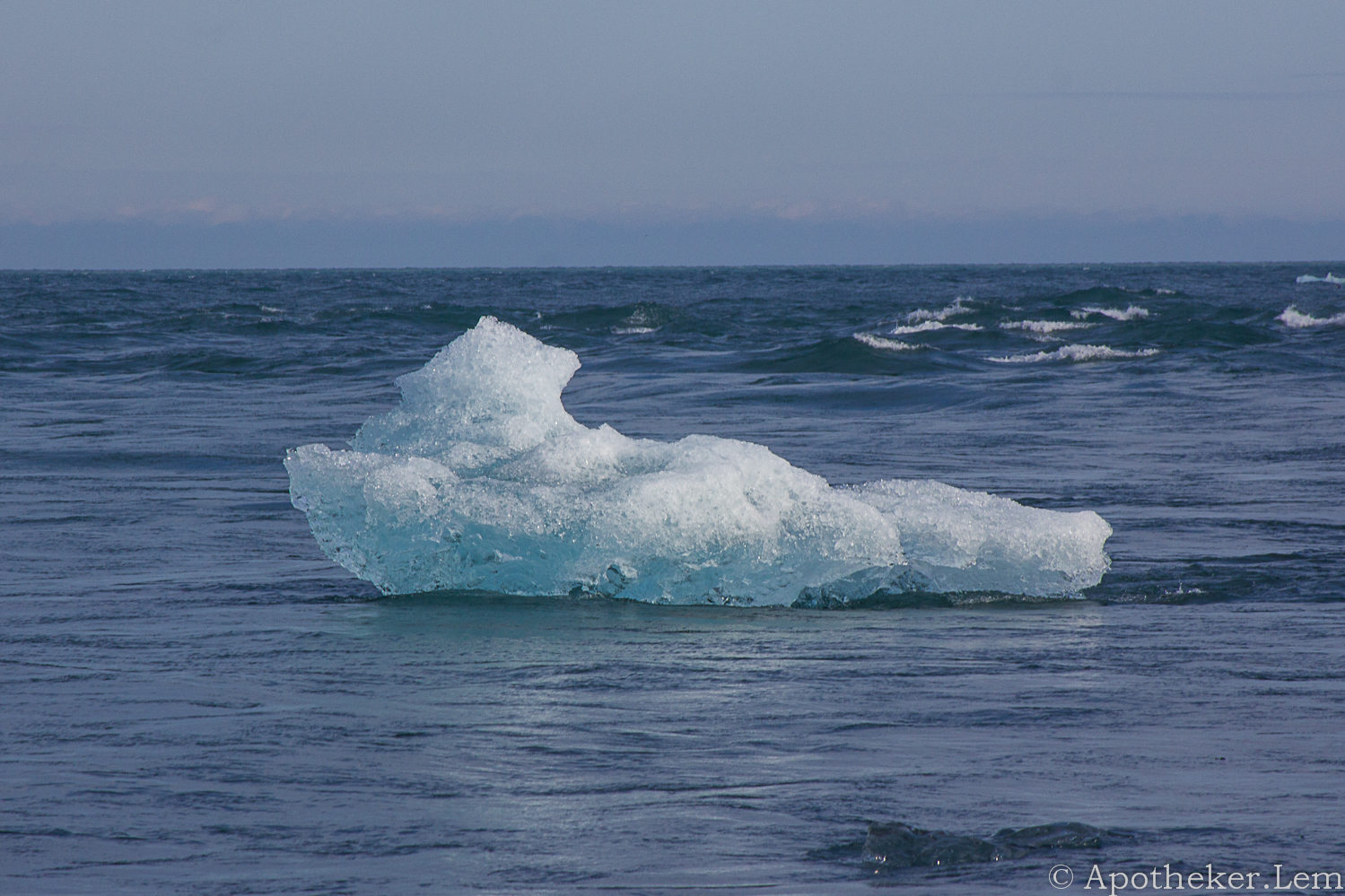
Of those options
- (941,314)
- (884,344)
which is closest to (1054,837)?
(884,344)

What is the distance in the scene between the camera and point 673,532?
5.85 meters

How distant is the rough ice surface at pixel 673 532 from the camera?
584 cm

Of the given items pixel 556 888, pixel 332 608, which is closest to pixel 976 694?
pixel 556 888

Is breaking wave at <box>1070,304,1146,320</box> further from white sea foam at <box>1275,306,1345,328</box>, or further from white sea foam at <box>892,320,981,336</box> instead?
white sea foam at <box>892,320,981,336</box>

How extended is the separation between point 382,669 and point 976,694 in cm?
204

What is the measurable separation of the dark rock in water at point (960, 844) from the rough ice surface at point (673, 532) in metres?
2.65

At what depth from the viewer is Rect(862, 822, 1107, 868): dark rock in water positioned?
3.14 m

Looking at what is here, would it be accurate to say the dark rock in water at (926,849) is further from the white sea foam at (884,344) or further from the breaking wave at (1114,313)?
the breaking wave at (1114,313)

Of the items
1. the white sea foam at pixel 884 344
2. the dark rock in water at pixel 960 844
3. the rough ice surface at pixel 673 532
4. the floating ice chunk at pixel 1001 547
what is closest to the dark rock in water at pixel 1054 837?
the dark rock in water at pixel 960 844

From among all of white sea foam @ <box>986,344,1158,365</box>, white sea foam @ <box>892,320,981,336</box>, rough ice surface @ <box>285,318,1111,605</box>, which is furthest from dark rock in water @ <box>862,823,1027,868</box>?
white sea foam @ <box>892,320,981,336</box>

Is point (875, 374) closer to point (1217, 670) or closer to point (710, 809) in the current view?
point (1217, 670)

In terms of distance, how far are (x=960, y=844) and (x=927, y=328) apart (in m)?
27.1

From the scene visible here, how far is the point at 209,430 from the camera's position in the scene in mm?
13664

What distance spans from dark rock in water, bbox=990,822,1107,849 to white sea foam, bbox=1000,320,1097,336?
2621 cm
